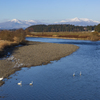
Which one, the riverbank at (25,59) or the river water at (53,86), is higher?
the riverbank at (25,59)

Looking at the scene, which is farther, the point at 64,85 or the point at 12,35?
the point at 12,35

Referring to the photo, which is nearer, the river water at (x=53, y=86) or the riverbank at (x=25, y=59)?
the river water at (x=53, y=86)

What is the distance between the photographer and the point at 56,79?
63.5ft

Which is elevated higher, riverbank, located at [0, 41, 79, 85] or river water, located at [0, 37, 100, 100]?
riverbank, located at [0, 41, 79, 85]

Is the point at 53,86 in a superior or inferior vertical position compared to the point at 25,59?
inferior

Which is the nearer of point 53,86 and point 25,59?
point 53,86

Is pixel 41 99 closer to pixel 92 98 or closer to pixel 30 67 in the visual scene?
pixel 92 98

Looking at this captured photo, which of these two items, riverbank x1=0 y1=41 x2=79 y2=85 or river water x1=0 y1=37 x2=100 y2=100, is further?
riverbank x1=0 y1=41 x2=79 y2=85

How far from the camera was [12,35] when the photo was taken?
206 feet

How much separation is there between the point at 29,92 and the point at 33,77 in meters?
4.88

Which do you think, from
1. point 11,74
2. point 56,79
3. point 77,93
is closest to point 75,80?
point 56,79

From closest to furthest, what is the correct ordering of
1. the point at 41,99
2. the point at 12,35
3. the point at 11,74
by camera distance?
the point at 41,99
the point at 11,74
the point at 12,35

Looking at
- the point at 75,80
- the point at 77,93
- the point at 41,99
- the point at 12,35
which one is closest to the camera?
the point at 41,99

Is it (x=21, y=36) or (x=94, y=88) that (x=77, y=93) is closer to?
(x=94, y=88)
